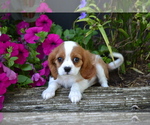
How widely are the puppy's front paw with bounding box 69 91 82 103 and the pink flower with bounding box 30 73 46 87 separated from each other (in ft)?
1.76

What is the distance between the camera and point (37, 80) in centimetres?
300

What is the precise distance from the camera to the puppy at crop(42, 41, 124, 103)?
8.55ft

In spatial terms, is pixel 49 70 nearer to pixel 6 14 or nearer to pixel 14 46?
pixel 14 46

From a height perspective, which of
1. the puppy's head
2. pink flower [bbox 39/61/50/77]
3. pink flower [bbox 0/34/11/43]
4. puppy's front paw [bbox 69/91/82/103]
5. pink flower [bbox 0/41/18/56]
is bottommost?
puppy's front paw [bbox 69/91/82/103]

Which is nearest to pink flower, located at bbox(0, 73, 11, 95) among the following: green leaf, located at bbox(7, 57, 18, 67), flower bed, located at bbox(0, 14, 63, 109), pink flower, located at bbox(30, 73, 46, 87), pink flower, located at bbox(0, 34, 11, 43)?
Answer: flower bed, located at bbox(0, 14, 63, 109)

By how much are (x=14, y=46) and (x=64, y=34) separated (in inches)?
38.2

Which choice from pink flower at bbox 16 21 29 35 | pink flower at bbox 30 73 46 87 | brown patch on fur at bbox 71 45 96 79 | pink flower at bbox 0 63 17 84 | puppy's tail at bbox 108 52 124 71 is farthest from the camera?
pink flower at bbox 16 21 29 35

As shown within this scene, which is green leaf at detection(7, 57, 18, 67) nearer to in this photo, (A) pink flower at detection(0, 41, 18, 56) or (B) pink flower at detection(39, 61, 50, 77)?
(A) pink flower at detection(0, 41, 18, 56)

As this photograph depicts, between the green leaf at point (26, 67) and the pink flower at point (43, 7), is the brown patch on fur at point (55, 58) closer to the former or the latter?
the green leaf at point (26, 67)

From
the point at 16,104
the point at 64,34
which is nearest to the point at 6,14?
the point at 64,34

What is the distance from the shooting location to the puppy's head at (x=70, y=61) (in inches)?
103

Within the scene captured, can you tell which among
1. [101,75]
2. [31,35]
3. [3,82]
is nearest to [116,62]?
[101,75]

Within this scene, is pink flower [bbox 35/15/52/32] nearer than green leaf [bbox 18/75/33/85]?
No

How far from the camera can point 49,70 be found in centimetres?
309
